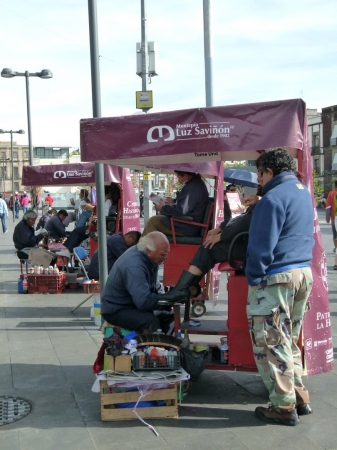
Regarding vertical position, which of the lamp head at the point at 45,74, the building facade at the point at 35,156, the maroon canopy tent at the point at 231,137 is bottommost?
the maroon canopy tent at the point at 231,137

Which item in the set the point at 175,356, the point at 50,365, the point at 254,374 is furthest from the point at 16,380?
the point at 254,374

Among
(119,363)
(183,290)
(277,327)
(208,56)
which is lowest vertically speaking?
(119,363)

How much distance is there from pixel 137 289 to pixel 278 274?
4.50 ft

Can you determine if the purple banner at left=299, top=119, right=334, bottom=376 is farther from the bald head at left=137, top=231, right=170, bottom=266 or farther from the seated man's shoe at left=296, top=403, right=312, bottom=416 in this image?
the bald head at left=137, top=231, right=170, bottom=266

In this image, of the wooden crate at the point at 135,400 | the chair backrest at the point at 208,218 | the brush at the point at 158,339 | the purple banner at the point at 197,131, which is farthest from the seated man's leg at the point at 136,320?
the chair backrest at the point at 208,218

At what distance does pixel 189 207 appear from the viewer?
660cm

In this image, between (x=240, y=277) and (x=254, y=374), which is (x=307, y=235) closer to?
(x=240, y=277)

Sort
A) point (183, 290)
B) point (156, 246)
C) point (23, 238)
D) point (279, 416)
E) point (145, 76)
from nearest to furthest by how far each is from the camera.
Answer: point (279, 416) < point (183, 290) < point (156, 246) < point (23, 238) < point (145, 76)

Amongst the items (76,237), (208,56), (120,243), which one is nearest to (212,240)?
(120,243)

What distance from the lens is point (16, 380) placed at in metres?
5.32

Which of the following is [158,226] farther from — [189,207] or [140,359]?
[140,359]

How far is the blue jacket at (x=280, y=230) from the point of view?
4.02 m

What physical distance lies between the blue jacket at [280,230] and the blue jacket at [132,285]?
1151mm

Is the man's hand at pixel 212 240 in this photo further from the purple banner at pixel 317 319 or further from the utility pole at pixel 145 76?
the utility pole at pixel 145 76
